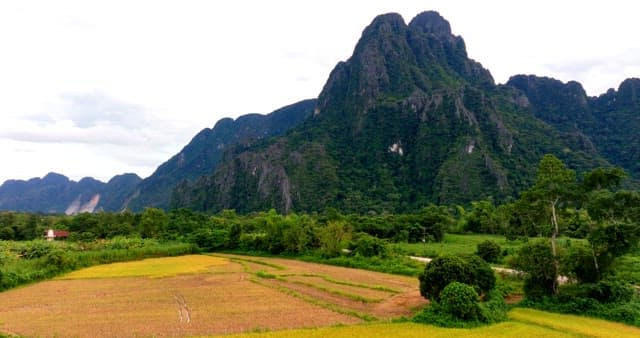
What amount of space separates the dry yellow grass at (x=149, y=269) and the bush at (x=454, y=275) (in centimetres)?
2279

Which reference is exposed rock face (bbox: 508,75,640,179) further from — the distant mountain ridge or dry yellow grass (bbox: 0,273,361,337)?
dry yellow grass (bbox: 0,273,361,337)

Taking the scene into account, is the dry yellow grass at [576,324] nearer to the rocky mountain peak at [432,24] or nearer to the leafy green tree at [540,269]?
the leafy green tree at [540,269]

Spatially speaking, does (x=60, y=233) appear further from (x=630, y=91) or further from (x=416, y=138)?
(x=630, y=91)

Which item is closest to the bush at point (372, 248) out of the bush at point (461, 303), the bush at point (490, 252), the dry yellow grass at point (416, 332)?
the bush at point (490, 252)

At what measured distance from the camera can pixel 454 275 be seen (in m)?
21.0

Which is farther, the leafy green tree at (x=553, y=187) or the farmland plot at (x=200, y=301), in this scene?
the leafy green tree at (x=553, y=187)

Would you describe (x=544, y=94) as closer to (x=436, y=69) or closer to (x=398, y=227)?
(x=436, y=69)

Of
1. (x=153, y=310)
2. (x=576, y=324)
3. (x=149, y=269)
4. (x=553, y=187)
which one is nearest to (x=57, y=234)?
(x=149, y=269)

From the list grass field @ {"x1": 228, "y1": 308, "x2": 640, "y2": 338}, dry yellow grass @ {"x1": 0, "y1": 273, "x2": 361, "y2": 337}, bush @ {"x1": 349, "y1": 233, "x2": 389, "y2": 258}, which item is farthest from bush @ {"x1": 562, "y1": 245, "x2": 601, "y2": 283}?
bush @ {"x1": 349, "y1": 233, "x2": 389, "y2": 258}

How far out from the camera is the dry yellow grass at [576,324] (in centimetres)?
1616

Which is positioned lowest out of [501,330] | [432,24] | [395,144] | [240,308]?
[240,308]

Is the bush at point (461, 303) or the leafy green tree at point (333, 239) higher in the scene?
the leafy green tree at point (333, 239)

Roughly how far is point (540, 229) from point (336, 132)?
12730 centimetres

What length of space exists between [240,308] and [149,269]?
2160 centimetres
